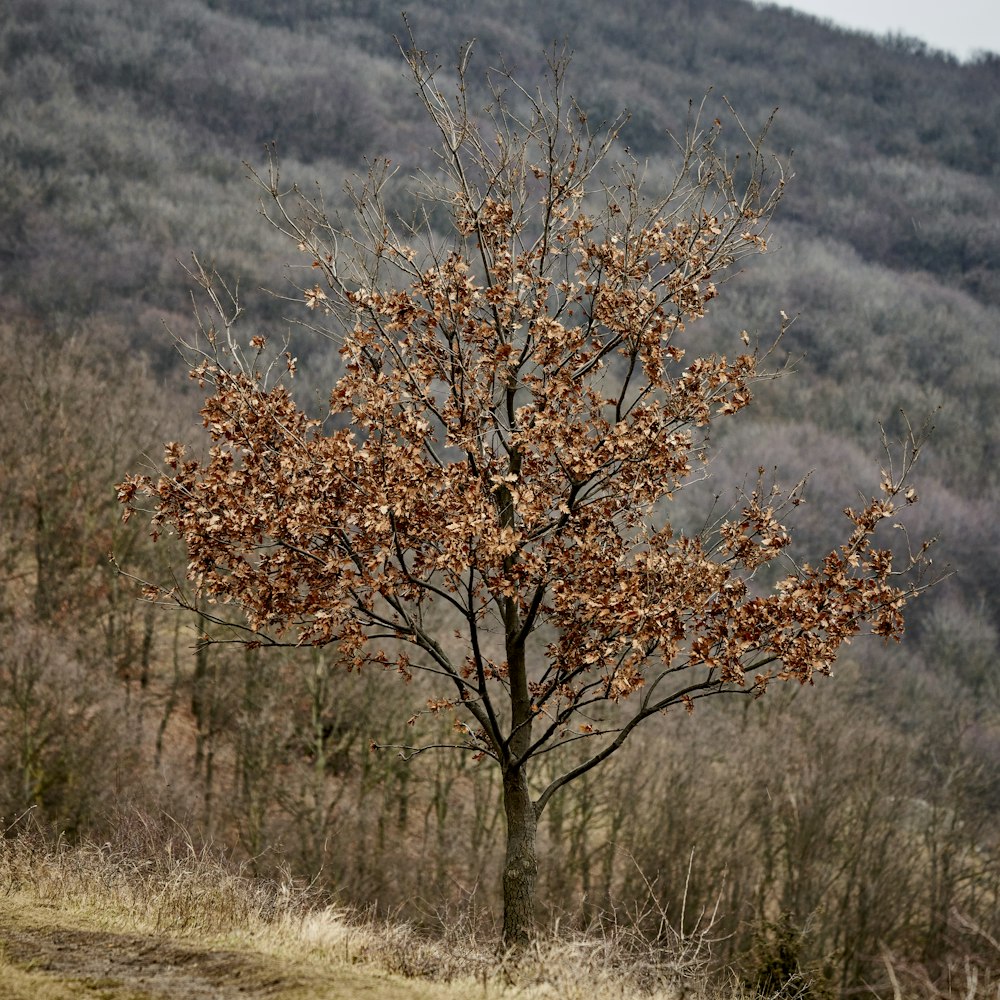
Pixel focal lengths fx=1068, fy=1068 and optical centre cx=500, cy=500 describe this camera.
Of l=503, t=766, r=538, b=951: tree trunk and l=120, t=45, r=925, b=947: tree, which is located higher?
l=120, t=45, r=925, b=947: tree

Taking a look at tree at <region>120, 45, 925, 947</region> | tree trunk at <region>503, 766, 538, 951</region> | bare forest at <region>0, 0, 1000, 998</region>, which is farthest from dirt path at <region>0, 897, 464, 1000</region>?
tree at <region>120, 45, 925, 947</region>

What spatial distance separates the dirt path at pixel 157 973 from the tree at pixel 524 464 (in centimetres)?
228

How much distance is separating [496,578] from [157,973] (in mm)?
3747

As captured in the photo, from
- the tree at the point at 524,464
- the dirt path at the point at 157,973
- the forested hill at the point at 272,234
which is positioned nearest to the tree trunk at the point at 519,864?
the tree at the point at 524,464

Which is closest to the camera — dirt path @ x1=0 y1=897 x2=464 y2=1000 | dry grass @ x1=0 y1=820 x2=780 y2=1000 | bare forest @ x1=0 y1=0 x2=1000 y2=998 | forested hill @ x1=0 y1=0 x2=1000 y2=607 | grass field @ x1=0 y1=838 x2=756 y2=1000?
dirt path @ x1=0 y1=897 x2=464 y2=1000

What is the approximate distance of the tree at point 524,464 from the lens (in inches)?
338

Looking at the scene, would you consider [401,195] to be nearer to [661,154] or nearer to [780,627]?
[661,154]

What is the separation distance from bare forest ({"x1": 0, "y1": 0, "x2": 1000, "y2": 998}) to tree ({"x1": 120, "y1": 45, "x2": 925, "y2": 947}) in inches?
1.9

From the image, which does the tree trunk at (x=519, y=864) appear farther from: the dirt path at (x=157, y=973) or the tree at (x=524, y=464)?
the dirt path at (x=157, y=973)

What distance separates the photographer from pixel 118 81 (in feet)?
518

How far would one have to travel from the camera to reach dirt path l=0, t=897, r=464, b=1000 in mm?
6906

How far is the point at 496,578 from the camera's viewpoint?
8.69m

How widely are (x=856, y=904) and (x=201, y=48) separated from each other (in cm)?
17857

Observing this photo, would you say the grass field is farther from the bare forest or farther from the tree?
the tree
